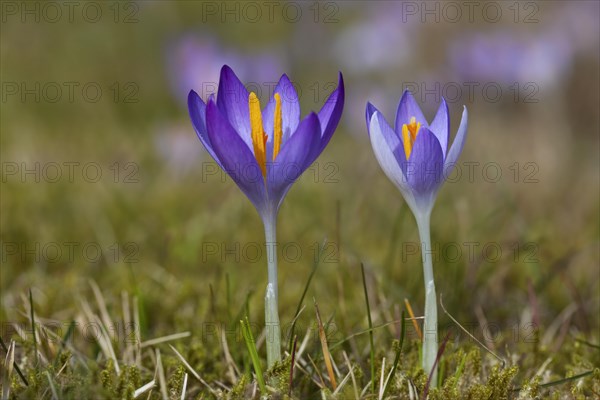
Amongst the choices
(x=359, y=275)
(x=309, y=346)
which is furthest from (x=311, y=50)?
(x=309, y=346)

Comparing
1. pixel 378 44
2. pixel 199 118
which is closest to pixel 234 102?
pixel 199 118

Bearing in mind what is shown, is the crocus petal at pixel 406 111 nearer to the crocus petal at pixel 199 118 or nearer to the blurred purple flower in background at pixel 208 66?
the crocus petal at pixel 199 118

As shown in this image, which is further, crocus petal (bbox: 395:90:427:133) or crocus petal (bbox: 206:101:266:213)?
crocus petal (bbox: 395:90:427:133)

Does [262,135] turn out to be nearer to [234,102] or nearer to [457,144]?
[234,102]

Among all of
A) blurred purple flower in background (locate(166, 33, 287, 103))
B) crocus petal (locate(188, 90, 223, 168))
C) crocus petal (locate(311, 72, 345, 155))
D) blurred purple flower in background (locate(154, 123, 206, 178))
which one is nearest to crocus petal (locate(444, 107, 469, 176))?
crocus petal (locate(311, 72, 345, 155))

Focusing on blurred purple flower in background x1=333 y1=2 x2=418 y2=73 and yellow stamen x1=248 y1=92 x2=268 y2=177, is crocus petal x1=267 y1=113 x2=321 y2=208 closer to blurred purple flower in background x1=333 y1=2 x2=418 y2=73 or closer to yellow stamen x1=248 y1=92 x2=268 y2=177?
yellow stamen x1=248 y1=92 x2=268 y2=177
